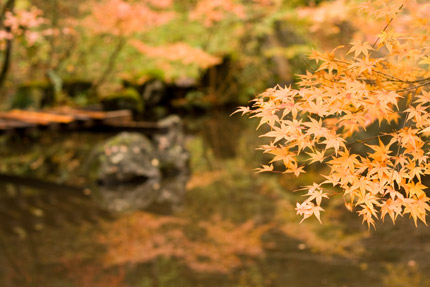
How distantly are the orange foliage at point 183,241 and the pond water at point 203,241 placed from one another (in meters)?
0.01

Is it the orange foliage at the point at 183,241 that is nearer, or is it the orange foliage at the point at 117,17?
the orange foliage at the point at 183,241

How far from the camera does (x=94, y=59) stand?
47.1 feet

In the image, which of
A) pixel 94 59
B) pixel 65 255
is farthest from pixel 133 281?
pixel 94 59

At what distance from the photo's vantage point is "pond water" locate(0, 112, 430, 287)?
181 inches

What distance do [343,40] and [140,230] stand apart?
10.5 meters

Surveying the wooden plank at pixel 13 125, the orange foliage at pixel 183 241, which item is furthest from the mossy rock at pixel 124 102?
the orange foliage at pixel 183 241

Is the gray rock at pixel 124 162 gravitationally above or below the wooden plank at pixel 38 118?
below

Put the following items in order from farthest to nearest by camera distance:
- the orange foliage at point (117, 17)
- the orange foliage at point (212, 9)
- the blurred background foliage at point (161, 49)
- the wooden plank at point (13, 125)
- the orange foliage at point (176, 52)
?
the orange foliage at point (176, 52) → the orange foliage at point (212, 9) → the blurred background foliage at point (161, 49) → the orange foliage at point (117, 17) → the wooden plank at point (13, 125)

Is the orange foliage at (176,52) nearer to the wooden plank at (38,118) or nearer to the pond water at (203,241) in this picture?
the wooden plank at (38,118)

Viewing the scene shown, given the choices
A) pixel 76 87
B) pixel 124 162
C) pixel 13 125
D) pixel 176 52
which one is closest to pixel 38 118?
pixel 13 125

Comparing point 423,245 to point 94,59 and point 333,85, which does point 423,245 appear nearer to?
point 333,85

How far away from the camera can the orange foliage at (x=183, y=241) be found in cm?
503

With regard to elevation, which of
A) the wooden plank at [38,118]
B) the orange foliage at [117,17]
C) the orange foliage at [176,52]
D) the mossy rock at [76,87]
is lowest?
the mossy rock at [76,87]

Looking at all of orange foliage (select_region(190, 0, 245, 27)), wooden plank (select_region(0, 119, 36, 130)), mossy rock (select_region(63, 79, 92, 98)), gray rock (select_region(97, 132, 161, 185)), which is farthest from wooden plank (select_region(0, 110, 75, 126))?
orange foliage (select_region(190, 0, 245, 27))
